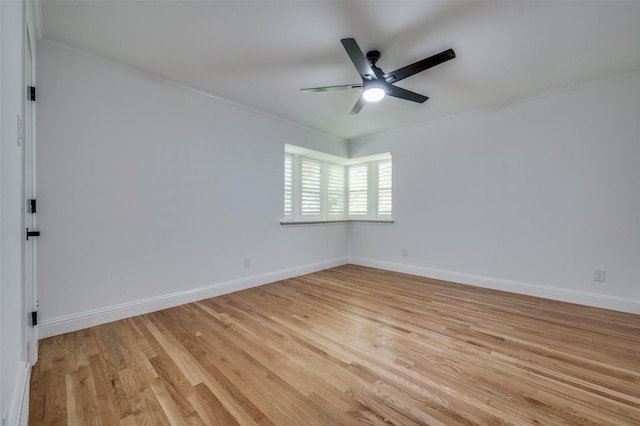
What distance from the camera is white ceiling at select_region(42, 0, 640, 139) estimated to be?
69.3 inches

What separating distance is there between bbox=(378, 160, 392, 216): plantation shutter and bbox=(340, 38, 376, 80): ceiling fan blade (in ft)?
8.52

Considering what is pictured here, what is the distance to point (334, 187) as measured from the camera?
5.09m

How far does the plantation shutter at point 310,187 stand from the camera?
14.7ft

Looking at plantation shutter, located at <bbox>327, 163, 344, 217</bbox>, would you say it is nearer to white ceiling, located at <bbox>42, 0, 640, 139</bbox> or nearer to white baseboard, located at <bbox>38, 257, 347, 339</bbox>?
white baseboard, located at <bbox>38, 257, 347, 339</bbox>

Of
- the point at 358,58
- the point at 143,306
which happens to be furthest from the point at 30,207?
the point at 358,58

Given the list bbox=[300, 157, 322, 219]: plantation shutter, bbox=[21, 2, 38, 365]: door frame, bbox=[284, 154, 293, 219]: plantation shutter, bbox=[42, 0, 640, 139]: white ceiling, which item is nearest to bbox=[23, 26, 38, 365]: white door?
bbox=[21, 2, 38, 365]: door frame

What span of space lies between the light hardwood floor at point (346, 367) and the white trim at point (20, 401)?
73 mm

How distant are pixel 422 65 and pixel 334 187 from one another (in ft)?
10.5

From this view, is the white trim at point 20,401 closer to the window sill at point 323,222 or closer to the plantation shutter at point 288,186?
the window sill at point 323,222

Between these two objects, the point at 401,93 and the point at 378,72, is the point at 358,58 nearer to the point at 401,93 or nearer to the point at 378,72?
the point at 378,72

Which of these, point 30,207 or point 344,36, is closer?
point 30,207

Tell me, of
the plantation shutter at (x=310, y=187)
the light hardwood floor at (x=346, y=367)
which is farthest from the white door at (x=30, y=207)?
the plantation shutter at (x=310, y=187)

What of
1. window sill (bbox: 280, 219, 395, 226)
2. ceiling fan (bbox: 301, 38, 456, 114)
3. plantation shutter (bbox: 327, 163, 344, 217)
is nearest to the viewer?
ceiling fan (bbox: 301, 38, 456, 114)

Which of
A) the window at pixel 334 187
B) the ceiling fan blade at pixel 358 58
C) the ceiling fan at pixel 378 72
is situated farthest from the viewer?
the window at pixel 334 187
